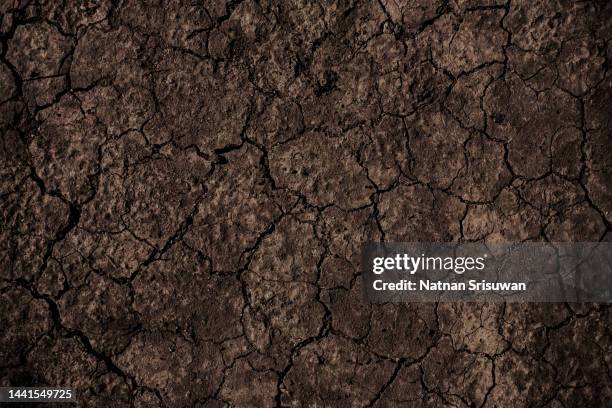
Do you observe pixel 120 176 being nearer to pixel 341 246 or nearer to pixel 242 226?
pixel 242 226

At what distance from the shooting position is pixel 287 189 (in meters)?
2.45

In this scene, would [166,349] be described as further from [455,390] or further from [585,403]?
[585,403]

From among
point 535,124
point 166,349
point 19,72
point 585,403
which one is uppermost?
point 19,72

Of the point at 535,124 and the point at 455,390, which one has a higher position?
the point at 535,124

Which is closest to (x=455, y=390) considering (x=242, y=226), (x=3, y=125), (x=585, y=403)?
(x=585, y=403)

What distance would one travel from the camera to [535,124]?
96.2 inches

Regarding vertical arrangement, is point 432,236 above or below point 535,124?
below

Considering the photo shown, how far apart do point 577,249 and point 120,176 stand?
196 centimetres

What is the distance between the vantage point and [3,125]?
8.11ft

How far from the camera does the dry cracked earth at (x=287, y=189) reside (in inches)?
94.6

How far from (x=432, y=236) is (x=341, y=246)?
1.27ft

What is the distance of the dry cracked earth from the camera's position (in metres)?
2.40

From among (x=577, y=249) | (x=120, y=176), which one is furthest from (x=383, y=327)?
(x=120, y=176)

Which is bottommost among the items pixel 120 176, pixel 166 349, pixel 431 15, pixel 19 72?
pixel 166 349
